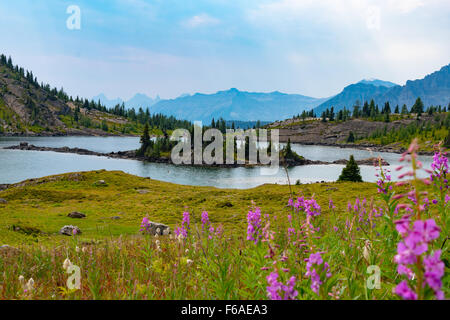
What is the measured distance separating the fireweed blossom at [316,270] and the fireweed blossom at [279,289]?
175mm

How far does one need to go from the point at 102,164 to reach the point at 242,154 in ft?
199

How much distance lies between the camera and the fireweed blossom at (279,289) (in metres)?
2.63

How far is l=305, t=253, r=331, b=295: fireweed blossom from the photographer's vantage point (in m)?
2.72

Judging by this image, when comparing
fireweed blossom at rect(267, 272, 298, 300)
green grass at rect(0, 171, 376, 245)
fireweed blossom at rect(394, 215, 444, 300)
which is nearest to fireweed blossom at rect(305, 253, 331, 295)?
fireweed blossom at rect(267, 272, 298, 300)

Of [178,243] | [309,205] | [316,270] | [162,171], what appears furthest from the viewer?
[162,171]

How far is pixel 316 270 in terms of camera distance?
301 cm

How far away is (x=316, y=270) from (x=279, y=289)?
18.6 inches

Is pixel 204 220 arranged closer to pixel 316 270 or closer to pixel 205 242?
pixel 205 242

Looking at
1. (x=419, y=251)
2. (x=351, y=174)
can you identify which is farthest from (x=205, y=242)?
(x=351, y=174)

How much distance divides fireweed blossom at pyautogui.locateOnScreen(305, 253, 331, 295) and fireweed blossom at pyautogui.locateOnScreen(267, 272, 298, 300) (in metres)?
0.18

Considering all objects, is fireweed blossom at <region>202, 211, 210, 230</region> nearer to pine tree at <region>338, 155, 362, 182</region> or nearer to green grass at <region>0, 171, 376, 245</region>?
green grass at <region>0, 171, 376, 245</region>

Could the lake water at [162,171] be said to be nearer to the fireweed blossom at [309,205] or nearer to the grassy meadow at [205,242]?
the grassy meadow at [205,242]
